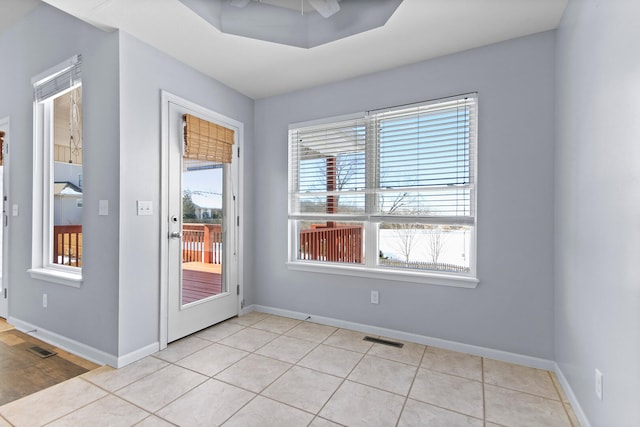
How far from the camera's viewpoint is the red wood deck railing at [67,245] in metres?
2.89

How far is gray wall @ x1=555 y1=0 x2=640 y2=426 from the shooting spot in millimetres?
1252

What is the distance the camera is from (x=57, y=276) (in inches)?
106

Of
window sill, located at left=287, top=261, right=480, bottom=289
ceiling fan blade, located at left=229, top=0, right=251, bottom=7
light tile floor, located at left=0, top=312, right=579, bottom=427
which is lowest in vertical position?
light tile floor, located at left=0, top=312, right=579, bottom=427

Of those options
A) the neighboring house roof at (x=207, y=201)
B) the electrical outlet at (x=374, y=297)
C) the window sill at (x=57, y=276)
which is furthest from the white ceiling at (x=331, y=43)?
the electrical outlet at (x=374, y=297)

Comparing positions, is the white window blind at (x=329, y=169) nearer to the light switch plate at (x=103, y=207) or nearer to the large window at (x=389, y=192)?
the large window at (x=389, y=192)

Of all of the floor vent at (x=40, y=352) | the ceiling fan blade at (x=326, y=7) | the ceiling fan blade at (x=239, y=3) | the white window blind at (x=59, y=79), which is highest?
the ceiling fan blade at (x=239, y=3)

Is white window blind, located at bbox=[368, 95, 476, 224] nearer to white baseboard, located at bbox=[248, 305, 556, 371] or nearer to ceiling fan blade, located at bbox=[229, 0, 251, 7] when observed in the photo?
white baseboard, located at bbox=[248, 305, 556, 371]

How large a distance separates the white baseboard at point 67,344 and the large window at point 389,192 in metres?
1.82

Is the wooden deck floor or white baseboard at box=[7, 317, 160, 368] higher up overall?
the wooden deck floor

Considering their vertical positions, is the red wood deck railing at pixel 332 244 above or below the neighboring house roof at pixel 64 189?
below

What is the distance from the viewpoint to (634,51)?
4.07 ft

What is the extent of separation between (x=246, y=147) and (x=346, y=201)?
1.37 metres

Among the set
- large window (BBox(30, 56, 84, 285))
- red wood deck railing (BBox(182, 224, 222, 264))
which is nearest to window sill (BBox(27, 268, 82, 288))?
large window (BBox(30, 56, 84, 285))

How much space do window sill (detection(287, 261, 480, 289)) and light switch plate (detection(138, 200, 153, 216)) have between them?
1.53 metres
